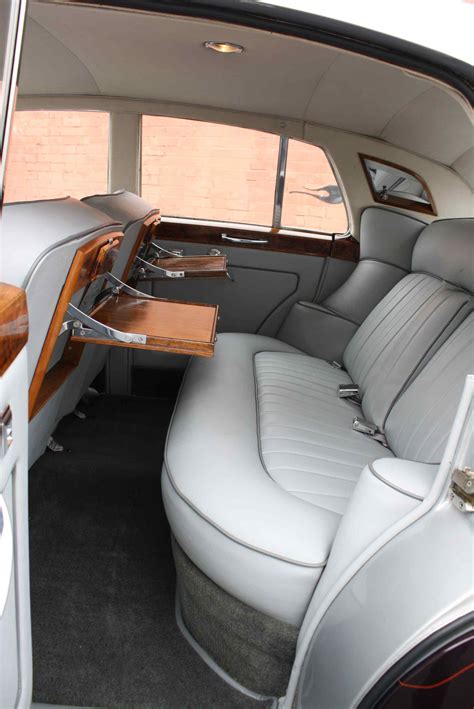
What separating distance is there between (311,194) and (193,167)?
0.59 metres

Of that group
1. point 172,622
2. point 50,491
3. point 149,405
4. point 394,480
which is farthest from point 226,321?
point 394,480

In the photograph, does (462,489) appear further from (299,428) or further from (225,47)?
(225,47)

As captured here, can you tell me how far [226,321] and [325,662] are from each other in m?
2.14

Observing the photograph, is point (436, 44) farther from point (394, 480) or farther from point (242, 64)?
point (242, 64)

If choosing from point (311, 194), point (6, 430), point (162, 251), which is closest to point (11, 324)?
point (6, 430)

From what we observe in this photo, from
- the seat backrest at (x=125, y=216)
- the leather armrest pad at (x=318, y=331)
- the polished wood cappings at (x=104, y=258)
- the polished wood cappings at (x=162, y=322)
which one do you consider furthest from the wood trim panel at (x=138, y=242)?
the leather armrest pad at (x=318, y=331)

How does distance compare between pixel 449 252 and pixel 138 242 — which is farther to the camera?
pixel 138 242

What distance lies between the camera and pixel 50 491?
2020 mm

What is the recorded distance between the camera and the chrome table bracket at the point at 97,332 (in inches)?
59.7

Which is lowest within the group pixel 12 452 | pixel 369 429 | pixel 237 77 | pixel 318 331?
pixel 369 429

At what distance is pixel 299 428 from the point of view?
5.82 feet

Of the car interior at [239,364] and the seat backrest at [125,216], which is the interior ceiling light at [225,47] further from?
the seat backrest at [125,216]

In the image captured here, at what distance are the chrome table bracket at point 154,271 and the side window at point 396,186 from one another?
104 centimetres

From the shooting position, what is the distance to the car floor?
51.1 inches
